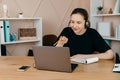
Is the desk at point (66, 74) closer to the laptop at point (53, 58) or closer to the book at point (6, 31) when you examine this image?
the laptop at point (53, 58)

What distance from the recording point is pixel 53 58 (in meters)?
1.44

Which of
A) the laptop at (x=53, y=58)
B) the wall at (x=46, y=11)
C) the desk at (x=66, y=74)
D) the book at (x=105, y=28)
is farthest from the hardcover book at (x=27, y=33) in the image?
the laptop at (x=53, y=58)

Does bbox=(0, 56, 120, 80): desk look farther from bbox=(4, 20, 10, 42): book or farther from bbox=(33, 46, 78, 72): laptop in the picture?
bbox=(4, 20, 10, 42): book

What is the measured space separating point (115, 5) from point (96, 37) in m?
1.35

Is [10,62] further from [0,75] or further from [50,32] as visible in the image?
[50,32]

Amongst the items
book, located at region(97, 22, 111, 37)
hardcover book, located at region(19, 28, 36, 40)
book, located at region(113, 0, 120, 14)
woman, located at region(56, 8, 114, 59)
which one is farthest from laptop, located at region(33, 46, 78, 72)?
book, located at region(97, 22, 111, 37)

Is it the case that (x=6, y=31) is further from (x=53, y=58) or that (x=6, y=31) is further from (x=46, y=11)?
(x=53, y=58)

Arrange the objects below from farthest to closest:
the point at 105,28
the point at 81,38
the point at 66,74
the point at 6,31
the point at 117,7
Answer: the point at 105,28, the point at 117,7, the point at 6,31, the point at 81,38, the point at 66,74

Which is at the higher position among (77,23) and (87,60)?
(77,23)

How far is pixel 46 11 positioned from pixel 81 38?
1567 mm

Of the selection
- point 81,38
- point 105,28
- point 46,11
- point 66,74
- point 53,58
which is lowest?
point 66,74

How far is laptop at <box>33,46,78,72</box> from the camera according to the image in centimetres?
140

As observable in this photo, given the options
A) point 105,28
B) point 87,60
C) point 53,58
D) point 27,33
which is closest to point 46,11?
point 27,33

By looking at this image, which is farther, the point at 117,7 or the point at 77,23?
the point at 117,7
